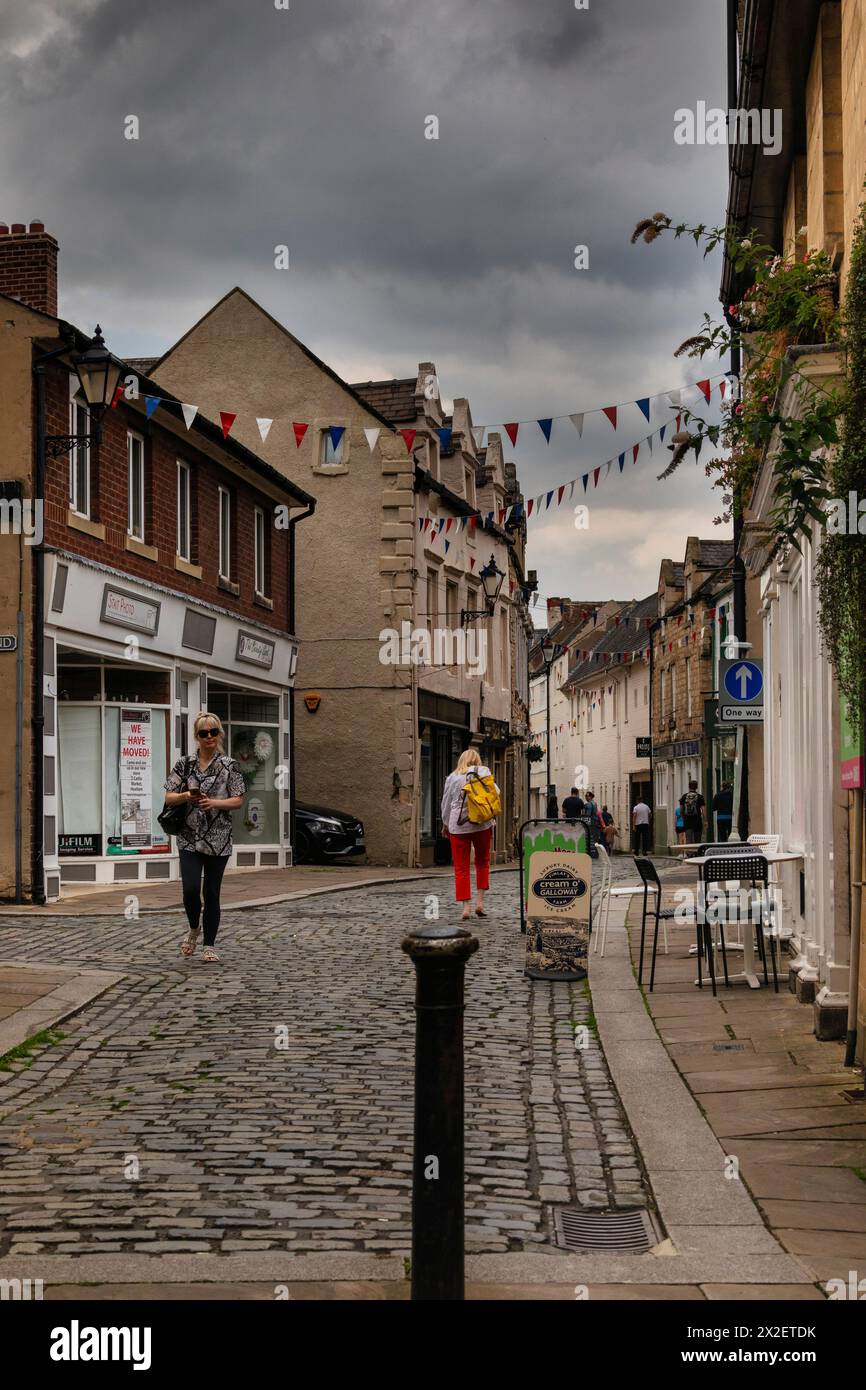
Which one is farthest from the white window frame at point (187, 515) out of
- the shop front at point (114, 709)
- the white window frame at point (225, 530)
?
the white window frame at point (225, 530)

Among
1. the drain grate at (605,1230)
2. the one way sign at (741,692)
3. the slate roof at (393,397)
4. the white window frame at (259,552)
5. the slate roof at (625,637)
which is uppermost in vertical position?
the slate roof at (393,397)

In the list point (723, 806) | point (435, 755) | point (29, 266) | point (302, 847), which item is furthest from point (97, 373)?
point (435, 755)

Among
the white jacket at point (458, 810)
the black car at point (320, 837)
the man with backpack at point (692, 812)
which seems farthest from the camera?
the man with backpack at point (692, 812)

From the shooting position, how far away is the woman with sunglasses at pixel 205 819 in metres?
10.8

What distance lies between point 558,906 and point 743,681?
19.7 ft

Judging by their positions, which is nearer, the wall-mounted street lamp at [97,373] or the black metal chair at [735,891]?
the black metal chair at [735,891]

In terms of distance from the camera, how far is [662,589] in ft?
170

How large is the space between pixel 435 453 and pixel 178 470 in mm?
14035

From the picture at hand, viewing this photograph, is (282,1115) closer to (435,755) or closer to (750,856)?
(750,856)

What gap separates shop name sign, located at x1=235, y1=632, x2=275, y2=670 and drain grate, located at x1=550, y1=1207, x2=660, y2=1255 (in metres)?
18.1

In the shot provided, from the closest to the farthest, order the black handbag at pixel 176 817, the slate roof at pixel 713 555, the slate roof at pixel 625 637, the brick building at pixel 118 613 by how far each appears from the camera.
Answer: the black handbag at pixel 176 817 → the brick building at pixel 118 613 → the slate roof at pixel 713 555 → the slate roof at pixel 625 637

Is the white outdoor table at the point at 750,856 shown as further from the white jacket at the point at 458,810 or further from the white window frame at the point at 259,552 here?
the white window frame at the point at 259,552

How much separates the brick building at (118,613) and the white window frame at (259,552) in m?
0.05

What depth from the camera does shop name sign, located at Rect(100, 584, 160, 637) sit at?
58.6ft
